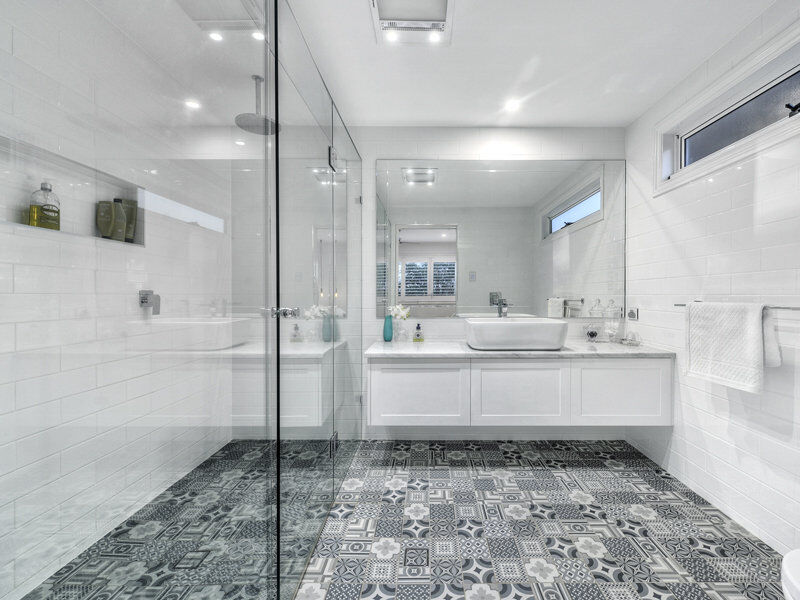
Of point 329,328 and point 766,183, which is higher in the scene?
point 766,183

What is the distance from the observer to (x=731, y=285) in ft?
6.10

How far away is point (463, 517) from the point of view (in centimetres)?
189

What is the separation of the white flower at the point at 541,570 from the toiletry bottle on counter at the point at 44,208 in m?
1.90

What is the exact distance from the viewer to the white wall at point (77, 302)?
0.50m

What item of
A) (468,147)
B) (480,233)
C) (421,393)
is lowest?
(421,393)

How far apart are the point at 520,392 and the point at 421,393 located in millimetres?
627

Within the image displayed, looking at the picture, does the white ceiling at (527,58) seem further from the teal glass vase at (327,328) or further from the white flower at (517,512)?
the white flower at (517,512)

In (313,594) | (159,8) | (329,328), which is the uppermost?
(159,8)

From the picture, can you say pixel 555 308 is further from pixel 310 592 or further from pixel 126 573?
pixel 126 573

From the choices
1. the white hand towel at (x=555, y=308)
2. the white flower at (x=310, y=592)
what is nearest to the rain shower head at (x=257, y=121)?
the white flower at (x=310, y=592)

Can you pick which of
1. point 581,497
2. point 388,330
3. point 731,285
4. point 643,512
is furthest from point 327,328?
point 731,285

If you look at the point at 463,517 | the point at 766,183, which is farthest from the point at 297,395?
the point at 766,183

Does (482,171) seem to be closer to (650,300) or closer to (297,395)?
(650,300)

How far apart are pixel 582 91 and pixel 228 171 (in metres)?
2.36
